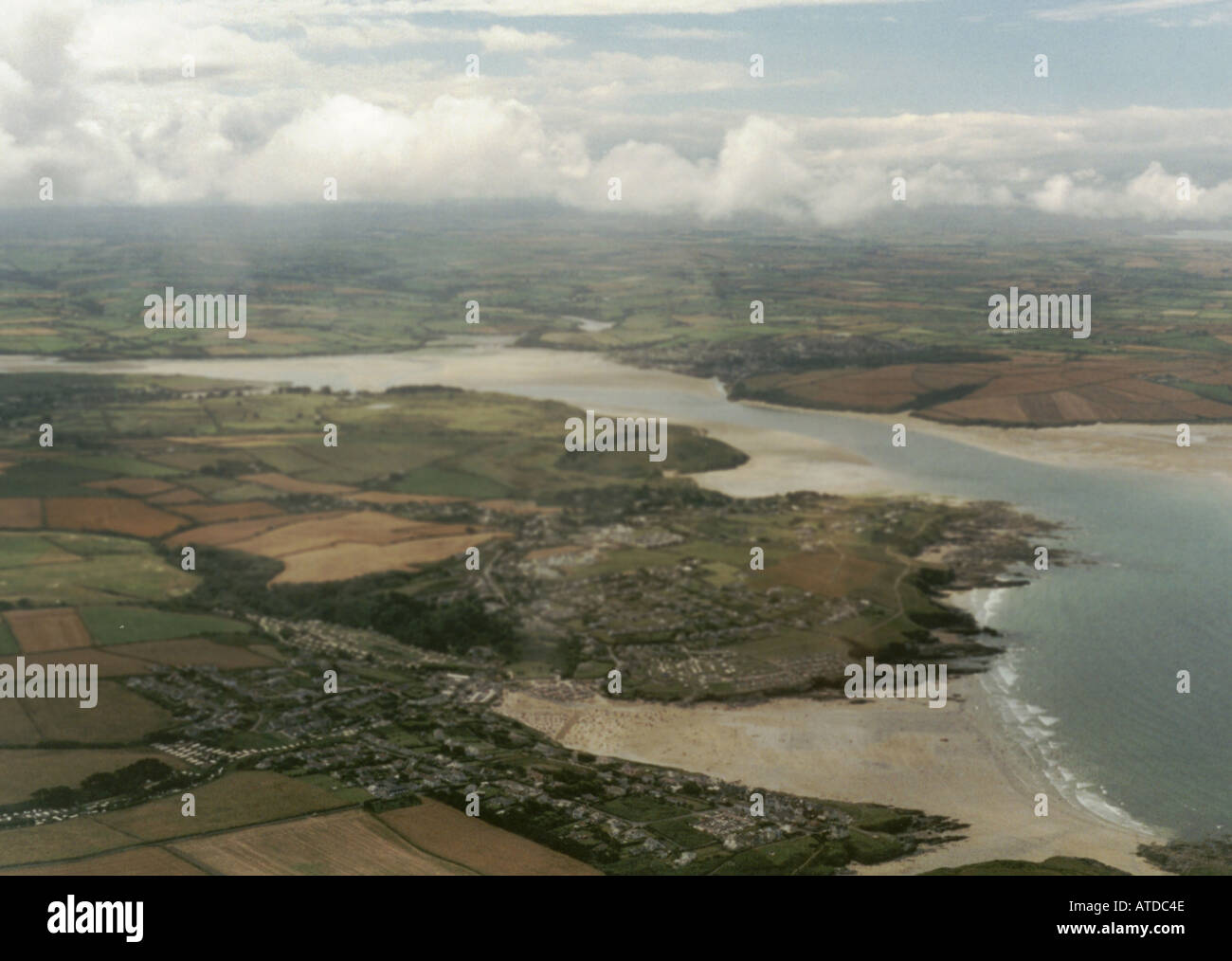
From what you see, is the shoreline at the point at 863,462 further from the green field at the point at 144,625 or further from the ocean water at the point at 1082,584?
the green field at the point at 144,625

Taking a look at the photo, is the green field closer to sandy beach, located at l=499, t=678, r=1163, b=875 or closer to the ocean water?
sandy beach, located at l=499, t=678, r=1163, b=875

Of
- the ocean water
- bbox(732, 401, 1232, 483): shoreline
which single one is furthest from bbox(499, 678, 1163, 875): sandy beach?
bbox(732, 401, 1232, 483): shoreline

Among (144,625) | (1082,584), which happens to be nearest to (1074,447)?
(1082,584)

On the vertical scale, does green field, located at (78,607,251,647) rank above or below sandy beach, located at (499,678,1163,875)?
above

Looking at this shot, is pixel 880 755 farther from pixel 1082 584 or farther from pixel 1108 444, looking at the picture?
pixel 1108 444

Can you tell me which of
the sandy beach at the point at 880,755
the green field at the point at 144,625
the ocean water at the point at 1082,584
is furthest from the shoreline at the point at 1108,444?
the green field at the point at 144,625

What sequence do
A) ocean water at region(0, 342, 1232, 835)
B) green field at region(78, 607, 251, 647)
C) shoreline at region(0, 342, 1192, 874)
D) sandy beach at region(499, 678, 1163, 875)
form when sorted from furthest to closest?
green field at region(78, 607, 251, 647) → ocean water at region(0, 342, 1232, 835) → shoreline at region(0, 342, 1192, 874) → sandy beach at region(499, 678, 1163, 875)

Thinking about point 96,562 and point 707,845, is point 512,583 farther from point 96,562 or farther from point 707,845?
point 707,845
